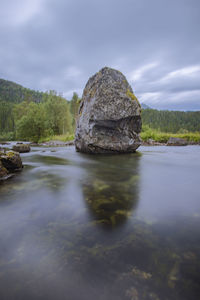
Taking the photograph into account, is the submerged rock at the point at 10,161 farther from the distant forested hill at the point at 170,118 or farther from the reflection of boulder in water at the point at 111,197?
the distant forested hill at the point at 170,118

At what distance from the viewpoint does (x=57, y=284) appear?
1.44 m

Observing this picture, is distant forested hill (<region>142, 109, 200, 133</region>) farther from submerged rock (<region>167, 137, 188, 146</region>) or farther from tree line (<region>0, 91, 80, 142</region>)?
submerged rock (<region>167, 137, 188, 146</region>)

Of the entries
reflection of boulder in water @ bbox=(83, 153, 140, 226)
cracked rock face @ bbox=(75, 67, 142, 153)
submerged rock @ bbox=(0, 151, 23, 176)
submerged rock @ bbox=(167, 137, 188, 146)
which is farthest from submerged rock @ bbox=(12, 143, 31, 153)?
submerged rock @ bbox=(167, 137, 188, 146)

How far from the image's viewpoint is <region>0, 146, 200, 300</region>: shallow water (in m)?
1.39

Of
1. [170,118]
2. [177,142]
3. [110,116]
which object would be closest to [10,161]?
[110,116]

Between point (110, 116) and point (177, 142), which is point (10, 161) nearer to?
point (110, 116)

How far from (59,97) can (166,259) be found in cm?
4585

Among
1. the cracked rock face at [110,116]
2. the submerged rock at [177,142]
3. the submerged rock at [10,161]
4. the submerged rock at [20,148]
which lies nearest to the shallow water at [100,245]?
the submerged rock at [10,161]

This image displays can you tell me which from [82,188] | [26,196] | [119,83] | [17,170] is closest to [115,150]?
[119,83]

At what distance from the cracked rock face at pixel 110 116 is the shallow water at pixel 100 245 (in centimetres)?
684

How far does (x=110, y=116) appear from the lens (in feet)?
31.9

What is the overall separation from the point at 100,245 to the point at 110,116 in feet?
27.6

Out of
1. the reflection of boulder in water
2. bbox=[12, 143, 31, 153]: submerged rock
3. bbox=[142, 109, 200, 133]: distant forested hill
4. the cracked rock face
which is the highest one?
bbox=[142, 109, 200, 133]: distant forested hill

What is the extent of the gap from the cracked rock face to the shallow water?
22.5 ft
